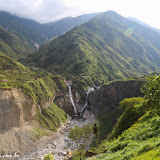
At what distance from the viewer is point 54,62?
16388cm

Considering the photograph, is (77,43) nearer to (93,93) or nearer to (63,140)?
(93,93)

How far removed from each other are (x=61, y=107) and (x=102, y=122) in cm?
2365

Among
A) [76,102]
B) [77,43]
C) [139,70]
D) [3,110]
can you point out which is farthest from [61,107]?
[139,70]

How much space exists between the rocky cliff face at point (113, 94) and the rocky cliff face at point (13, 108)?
4057 centimetres

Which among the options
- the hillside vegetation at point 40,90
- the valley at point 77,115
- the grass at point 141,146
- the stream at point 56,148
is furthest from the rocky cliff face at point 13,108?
the grass at point 141,146

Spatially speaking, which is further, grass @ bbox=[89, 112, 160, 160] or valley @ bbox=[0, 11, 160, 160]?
valley @ bbox=[0, 11, 160, 160]

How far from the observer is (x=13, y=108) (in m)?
47.9

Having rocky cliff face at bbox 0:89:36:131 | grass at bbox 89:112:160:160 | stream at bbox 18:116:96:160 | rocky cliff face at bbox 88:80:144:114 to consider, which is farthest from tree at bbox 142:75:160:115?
rocky cliff face at bbox 88:80:144:114

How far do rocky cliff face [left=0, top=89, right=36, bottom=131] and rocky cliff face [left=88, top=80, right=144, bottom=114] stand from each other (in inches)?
1597

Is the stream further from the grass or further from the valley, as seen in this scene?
the grass

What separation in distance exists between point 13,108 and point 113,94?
49410mm

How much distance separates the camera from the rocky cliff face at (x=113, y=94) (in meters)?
72.4

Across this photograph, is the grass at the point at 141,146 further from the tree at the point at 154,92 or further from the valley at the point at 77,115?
the tree at the point at 154,92

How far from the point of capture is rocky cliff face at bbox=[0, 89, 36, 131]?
45.8 metres
